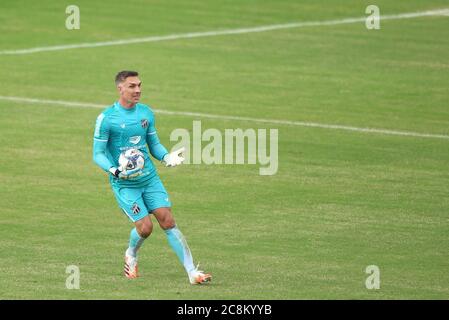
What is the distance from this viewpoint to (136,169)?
655 inches

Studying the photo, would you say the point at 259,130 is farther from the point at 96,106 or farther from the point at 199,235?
the point at 199,235

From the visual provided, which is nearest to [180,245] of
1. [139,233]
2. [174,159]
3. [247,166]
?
[139,233]

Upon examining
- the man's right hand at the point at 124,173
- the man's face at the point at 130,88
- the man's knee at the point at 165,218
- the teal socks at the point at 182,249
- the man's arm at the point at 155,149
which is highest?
the man's face at the point at 130,88

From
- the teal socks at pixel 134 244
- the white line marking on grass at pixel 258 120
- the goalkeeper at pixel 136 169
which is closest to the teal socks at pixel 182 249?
the goalkeeper at pixel 136 169

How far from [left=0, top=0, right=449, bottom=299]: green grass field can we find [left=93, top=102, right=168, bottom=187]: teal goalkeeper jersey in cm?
144

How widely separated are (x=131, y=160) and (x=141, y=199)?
62cm

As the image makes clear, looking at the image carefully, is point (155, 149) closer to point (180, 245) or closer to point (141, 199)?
point (141, 199)

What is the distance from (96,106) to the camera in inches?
1200

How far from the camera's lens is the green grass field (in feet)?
57.6

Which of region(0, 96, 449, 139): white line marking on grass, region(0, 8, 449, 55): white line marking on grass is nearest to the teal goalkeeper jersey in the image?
region(0, 96, 449, 139): white line marking on grass

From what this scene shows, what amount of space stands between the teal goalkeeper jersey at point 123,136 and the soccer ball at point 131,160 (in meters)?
0.16

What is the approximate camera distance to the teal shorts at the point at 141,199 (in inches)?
664

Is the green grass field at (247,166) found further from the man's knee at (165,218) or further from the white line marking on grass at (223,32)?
the man's knee at (165,218)

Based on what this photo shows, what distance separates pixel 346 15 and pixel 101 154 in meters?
24.8
